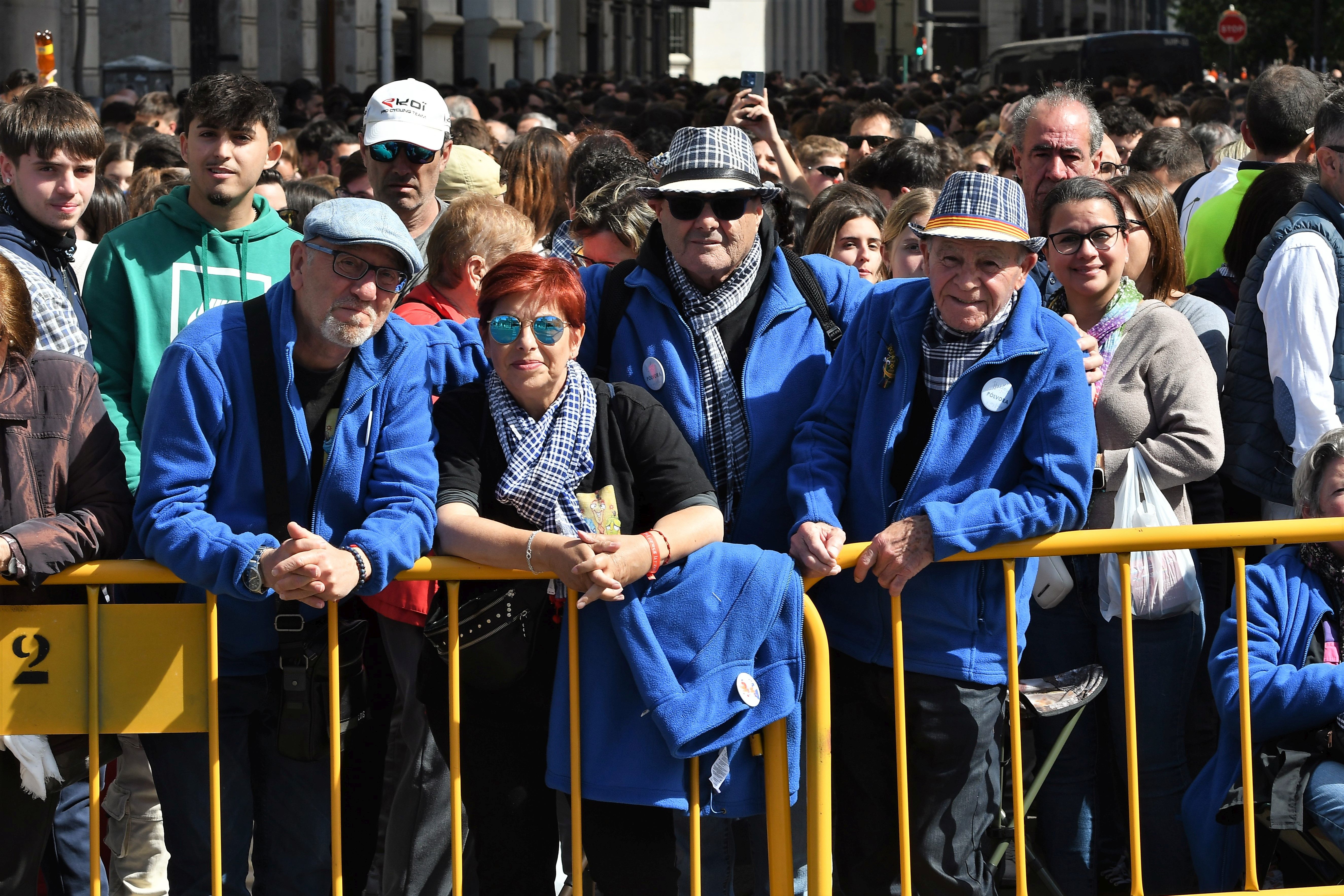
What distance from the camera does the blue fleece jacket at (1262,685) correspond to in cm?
362

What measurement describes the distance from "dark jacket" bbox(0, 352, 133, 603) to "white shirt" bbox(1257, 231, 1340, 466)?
320 cm

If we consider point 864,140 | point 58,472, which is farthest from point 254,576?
point 864,140


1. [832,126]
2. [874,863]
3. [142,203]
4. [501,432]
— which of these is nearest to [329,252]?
[501,432]

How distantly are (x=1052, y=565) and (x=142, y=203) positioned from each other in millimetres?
4226

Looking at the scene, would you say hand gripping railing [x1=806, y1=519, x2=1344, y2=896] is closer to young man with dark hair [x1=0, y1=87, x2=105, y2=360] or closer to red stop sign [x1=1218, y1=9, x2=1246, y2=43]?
young man with dark hair [x1=0, y1=87, x2=105, y2=360]

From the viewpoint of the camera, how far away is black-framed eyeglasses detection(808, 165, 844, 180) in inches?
293

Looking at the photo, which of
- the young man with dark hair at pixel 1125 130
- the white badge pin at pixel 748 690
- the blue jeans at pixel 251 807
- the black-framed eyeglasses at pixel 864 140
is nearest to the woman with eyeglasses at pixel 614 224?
the white badge pin at pixel 748 690

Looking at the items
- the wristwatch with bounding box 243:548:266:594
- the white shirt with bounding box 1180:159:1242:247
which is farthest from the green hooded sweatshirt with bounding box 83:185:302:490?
the white shirt with bounding box 1180:159:1242:247

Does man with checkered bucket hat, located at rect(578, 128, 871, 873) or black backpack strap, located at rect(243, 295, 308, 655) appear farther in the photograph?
man with checkered bucket hat, located at rect(578, 128, 871, 873)

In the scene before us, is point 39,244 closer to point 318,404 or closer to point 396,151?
point 396,151

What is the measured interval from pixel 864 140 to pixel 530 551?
5.60 m

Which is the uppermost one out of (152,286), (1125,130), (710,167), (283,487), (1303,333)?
(1125,130)

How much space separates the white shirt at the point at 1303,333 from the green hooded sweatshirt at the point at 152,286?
286 centimetres

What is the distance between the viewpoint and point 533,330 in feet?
11.4
